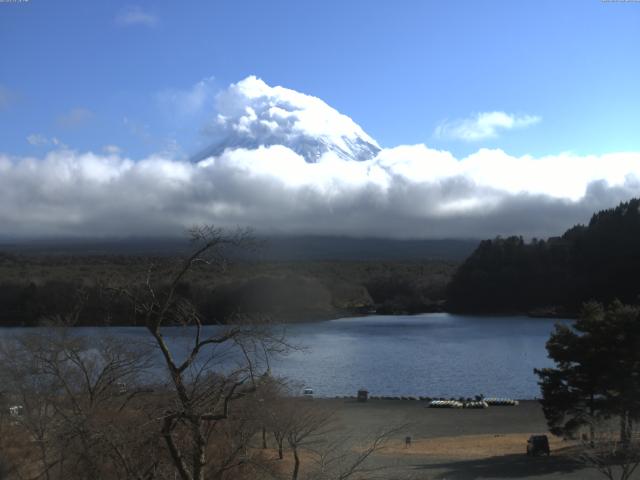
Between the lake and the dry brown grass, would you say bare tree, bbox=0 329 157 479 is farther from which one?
the dry brown grass

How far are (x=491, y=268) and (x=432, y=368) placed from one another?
66369mm

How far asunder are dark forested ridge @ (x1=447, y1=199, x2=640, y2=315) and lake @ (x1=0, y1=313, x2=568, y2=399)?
1123cm

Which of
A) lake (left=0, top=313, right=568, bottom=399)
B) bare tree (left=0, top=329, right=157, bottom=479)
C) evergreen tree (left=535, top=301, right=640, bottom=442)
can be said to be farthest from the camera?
lake (left=0, top=313, right=568, bottom=399)

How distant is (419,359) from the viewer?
57406mm

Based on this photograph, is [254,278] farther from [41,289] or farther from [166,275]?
[166,275]

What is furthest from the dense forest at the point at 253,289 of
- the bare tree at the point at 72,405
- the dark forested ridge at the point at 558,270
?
the dark forested ridge at the point at 558,270

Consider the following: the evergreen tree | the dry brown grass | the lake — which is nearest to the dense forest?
the lake

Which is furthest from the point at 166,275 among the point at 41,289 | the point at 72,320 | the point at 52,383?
the point at 41,289

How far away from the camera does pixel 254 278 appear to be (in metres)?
66.9

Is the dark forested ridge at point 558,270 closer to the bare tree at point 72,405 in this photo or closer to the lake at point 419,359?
the lake at point 419,359

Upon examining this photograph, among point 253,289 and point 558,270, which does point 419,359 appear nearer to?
point 253,289

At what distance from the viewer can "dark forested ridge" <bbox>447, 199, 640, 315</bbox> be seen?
97.4m

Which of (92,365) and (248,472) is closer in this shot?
(248,472)

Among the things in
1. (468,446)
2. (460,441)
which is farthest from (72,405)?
(460,441)
